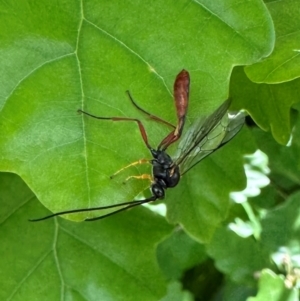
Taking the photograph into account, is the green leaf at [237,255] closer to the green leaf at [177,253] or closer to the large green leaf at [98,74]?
the green leaf at [177,253]

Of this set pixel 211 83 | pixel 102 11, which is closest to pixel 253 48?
pixel 211 83

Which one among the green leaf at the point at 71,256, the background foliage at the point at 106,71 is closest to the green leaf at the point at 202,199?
the green leaf at the point at 71,256

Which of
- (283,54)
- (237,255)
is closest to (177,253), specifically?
(237,255)

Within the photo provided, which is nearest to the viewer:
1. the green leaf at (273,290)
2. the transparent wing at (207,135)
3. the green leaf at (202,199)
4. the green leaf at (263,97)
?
the transparent wing at (207,135)

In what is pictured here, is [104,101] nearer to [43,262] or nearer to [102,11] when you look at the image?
[102,11]

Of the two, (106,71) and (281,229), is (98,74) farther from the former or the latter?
(281,229)

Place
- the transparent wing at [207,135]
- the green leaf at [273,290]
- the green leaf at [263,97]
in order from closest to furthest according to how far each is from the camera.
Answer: the transparent wing at [207,135] → the green leaf at [263,97] → the green leaf at [273,290]
